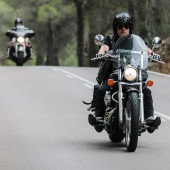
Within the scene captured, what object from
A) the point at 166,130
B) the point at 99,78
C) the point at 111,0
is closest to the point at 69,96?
the point at 166,130

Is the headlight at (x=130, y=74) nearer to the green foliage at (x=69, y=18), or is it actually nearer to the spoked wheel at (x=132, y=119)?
the spoked wheel at (x=132, y=119)

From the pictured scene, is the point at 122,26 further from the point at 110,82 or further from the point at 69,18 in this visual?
the point at 69,18

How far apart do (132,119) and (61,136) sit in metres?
2.48

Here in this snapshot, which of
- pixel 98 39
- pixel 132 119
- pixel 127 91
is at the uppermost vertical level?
pixel 98 39

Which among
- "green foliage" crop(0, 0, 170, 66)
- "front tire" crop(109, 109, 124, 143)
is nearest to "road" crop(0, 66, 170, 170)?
"front tire" crop(109, 109, 124, 143)

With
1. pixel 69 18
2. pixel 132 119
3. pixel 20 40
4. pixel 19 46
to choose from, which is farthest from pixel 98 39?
pixel 69 18

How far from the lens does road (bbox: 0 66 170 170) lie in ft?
34.4

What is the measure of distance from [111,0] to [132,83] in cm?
4068

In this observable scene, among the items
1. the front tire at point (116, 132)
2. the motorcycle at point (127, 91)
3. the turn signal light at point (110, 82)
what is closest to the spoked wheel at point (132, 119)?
the motorcycle at point (127, 91)

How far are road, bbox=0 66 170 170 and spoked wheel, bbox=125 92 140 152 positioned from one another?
144mm

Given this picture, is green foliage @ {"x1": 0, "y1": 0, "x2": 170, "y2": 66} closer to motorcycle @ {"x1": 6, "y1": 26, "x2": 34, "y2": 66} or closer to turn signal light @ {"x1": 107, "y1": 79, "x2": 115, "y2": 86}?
motorcycle @ {"x1": 6, "y1": 26, "x2": 34, "y2": 66}

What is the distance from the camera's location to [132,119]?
11102mm

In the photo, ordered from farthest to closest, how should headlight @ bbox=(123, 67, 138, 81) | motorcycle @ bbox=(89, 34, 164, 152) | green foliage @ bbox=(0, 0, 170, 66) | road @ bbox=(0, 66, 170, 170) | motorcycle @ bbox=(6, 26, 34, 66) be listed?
green foliage @ bbox=(0, 0, 170, 66) < motorcycle @ bbox=(6, 26, 34, 66) < headlight @ bbox=(123, 67, 138, 81) < motorcycle @ bbox=(89, 34, 164, 152) < road @ bbox=(0, 66, 170, 170)

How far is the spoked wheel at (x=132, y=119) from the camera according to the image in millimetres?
11094
